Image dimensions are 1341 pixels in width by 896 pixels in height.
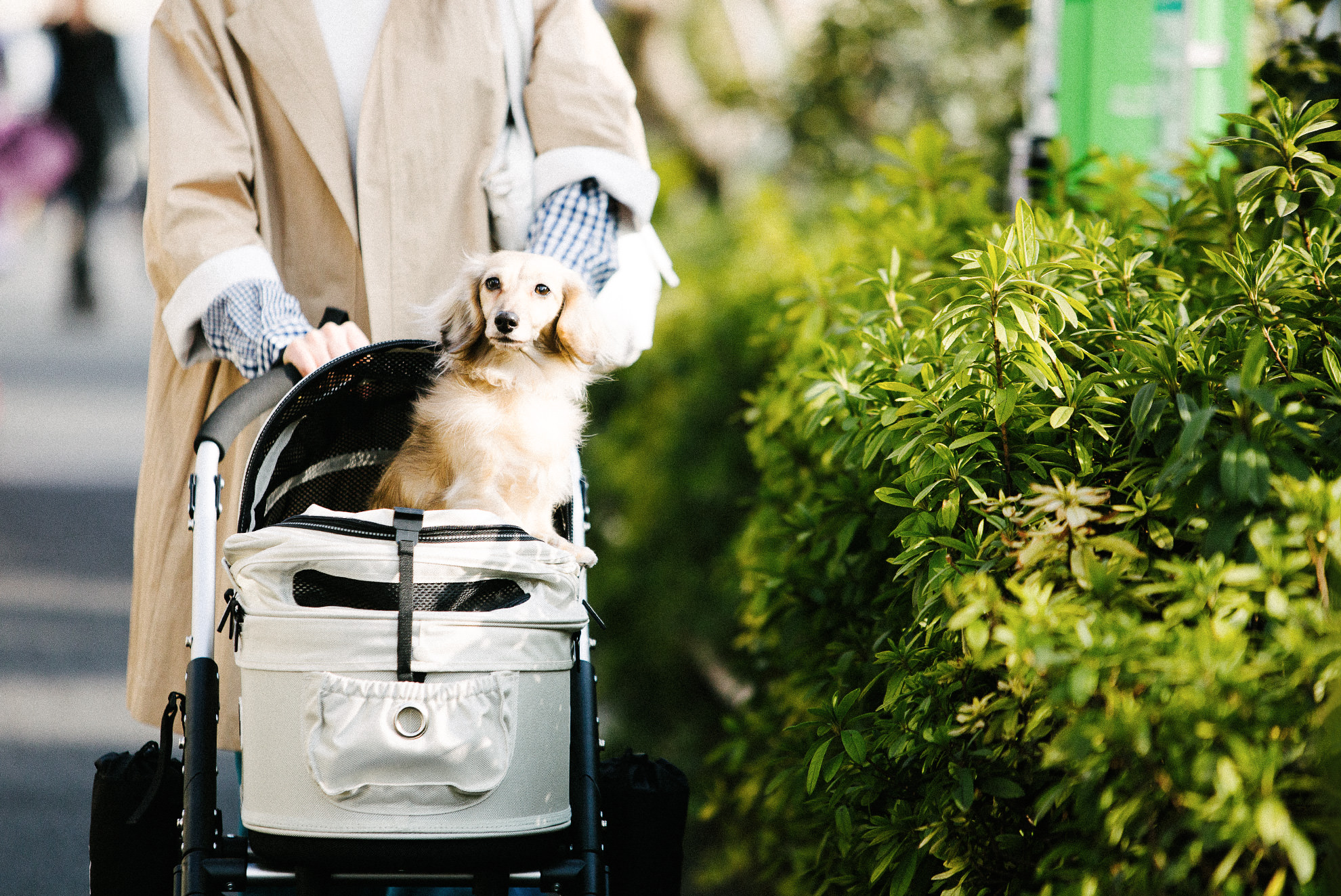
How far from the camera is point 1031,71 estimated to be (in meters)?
4.95

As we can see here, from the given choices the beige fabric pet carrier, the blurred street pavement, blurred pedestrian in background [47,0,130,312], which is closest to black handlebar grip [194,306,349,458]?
the beige fabric pet carrier

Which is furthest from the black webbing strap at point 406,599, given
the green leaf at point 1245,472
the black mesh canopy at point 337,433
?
the green leaf at point 1245,472

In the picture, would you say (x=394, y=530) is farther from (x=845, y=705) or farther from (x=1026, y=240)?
(x=1026, y=240)

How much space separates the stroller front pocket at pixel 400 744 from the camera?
1802mm

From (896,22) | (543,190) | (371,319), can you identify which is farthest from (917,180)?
(896,22)

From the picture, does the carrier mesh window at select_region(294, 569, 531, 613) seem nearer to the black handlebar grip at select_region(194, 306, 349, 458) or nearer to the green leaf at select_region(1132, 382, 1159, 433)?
the black handlebar grip at select_region(194, 306, 349, 458)

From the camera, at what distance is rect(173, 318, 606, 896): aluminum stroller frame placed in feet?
6.10

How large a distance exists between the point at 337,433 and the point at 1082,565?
4.82 feet

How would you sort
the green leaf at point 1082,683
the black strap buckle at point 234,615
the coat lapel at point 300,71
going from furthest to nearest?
the coat lapel at point 300,71 → the black strap buckle at point 234,615 → the green leaf at point 1082,683

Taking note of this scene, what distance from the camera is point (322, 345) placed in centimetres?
239

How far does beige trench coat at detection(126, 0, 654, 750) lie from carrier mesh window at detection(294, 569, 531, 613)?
27.6 inches

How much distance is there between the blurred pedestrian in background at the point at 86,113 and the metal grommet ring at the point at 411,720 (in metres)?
15.5

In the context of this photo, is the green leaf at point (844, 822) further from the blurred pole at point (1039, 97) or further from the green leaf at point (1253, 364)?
the blurred pole at point (1039, 97)

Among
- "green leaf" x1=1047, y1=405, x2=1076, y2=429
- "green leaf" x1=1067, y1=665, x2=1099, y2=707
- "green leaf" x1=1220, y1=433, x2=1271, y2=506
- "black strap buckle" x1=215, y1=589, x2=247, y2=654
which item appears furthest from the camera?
"black strap buckle" x1=215, y1=589, x2=247, y2=654
